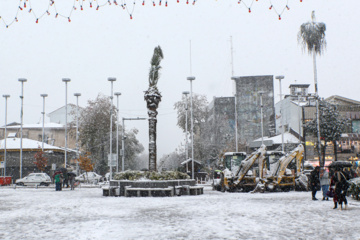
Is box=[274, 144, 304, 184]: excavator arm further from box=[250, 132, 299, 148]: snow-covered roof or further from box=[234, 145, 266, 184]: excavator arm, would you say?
box=[250, 132, 299, 148]: snow-covered roof

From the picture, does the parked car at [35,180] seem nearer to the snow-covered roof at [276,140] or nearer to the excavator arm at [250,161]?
the excavator arm at [250,161]

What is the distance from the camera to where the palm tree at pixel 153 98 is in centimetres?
2361

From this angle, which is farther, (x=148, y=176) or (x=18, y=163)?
(x=18, y=163)

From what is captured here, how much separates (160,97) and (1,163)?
115ft

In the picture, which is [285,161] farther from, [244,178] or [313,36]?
[313,36]

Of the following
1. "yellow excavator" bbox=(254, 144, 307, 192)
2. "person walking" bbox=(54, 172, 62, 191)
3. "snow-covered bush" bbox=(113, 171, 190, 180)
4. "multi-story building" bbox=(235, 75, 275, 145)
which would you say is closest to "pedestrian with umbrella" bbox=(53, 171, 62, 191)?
"person walking" bbox=(54, 172, 62, 191)

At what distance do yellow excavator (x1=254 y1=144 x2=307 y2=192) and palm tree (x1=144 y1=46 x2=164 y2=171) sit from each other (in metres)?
6.61

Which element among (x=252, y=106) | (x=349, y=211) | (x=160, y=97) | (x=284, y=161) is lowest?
(x=349, y=211)

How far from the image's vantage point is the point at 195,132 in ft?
242

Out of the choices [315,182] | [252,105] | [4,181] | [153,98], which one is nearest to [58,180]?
[153,98]

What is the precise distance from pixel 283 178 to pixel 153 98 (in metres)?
9.40

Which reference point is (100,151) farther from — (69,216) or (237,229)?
(237,229)

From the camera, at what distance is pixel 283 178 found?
2522 cm

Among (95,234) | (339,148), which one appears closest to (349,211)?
(95,234)
